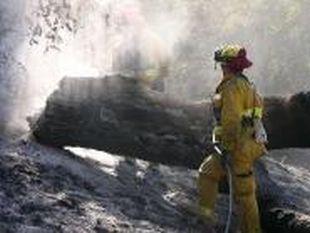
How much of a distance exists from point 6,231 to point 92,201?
1591mm

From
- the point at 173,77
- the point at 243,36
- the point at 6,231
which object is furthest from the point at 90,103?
the point at 243,36

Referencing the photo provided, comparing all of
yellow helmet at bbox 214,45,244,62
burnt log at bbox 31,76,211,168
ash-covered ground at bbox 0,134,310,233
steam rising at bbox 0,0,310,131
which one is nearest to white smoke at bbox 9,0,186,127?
steam rising at bbox 0,0,310,131

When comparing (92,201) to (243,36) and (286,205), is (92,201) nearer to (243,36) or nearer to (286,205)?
(286,205)

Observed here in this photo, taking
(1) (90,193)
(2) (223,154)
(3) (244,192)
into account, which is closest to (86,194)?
(1) (90,193)

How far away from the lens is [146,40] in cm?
1320

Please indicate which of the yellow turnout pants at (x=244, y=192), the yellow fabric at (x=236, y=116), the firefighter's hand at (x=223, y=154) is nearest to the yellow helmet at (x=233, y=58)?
the yellow fabric at (x=236, y=116)

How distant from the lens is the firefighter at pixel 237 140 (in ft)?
24.6

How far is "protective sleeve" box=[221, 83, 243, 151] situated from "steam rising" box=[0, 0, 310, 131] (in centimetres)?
468

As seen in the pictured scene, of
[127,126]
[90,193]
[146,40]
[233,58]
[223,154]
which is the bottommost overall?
[90,193]

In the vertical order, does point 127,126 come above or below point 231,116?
below

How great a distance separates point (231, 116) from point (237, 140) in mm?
280

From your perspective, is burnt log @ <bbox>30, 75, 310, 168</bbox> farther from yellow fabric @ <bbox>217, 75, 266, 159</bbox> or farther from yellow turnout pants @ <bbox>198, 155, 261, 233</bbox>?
yellow fabric @ <bbox>217, 75, 266, 159</bbox>

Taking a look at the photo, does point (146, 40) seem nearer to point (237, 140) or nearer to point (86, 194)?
point (237, 140)

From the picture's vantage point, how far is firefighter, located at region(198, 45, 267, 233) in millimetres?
7500
